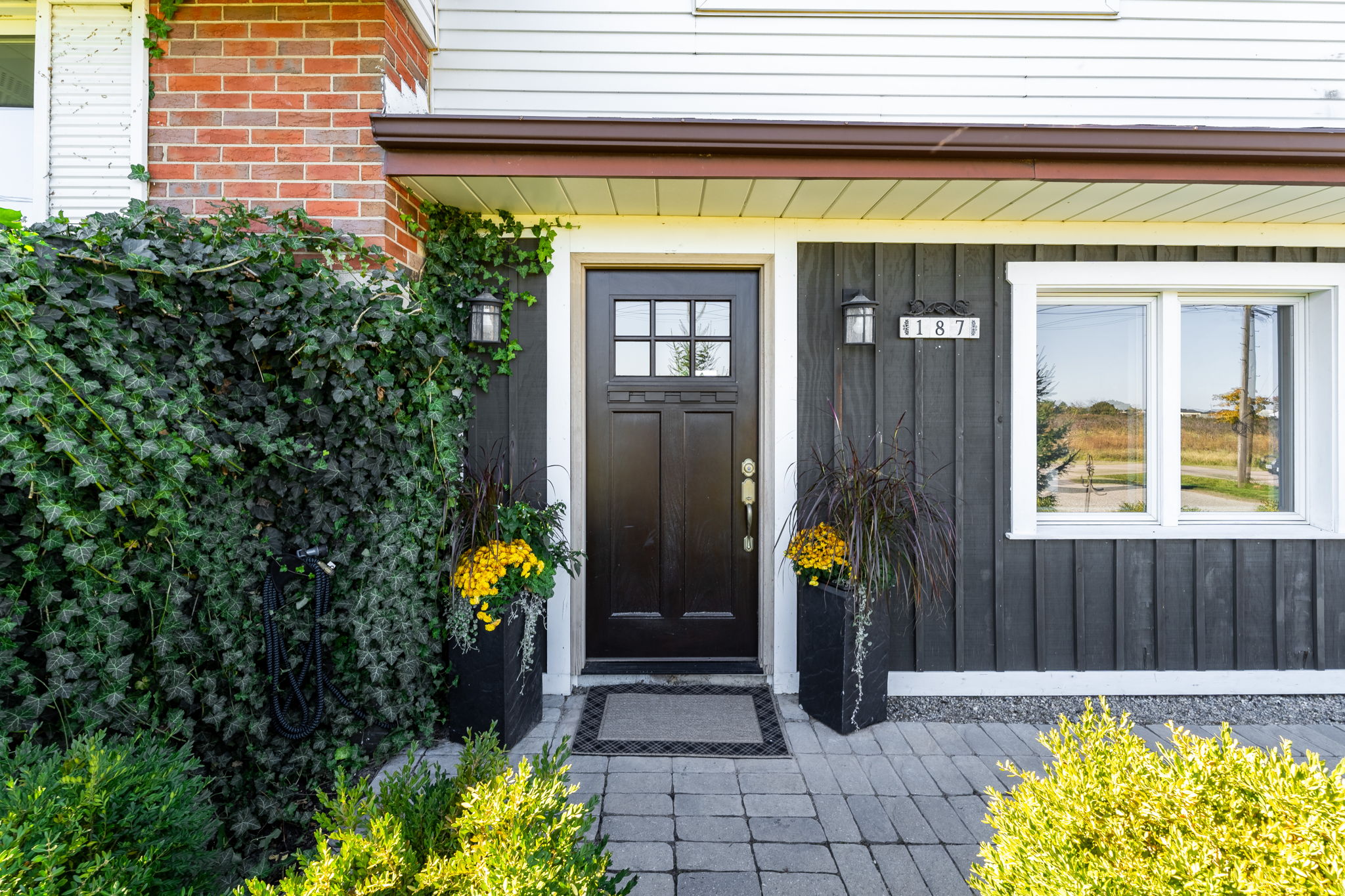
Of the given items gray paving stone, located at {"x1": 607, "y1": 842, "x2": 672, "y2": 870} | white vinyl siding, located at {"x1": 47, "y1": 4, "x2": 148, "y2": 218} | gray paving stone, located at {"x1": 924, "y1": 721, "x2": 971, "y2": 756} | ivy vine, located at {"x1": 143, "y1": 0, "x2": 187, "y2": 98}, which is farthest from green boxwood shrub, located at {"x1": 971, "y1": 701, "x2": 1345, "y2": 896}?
ivy vine, located at {"x1": 143, "y1": 0, "x2": 187, "y2": 98}

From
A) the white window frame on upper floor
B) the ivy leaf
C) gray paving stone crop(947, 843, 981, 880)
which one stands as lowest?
gray paving stone crop(947, 843, 981, 880)

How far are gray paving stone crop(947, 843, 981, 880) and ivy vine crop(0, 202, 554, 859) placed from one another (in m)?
1.96

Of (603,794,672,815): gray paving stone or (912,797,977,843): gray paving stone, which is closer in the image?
(912,797,977,843): gray paving stone

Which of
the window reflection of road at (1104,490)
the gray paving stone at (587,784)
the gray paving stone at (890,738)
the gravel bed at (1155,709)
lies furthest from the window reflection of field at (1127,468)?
the gray paving stone at (587,784)

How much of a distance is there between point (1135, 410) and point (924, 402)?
1143 millimetres

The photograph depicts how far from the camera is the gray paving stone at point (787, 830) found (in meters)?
2.04

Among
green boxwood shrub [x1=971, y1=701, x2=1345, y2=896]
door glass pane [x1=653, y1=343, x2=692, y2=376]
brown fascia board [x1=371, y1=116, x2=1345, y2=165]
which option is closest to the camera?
green boxwood shrub [x1=971, y1=701, x2=1345, y2=896]

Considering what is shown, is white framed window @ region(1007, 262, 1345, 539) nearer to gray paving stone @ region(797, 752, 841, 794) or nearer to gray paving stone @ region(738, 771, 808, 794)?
gray paving stone @ region(797, 752, 841, 794)

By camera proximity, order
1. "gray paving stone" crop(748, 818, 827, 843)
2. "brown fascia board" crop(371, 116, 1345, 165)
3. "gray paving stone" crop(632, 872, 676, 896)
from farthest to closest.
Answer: "brown fascia board" crop(371, 116, 1345, 165) < "gray paving stone" crop(748, 818, 827, 843) < "gray paving stone" crop(632, 872, 676, 896)

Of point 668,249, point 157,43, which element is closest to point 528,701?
point 668,249

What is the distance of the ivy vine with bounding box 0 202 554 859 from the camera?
1621mm

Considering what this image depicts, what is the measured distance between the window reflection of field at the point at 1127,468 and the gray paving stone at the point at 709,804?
7.32 feet

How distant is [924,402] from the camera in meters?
3.10

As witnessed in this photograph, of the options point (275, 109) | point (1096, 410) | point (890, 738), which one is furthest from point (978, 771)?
point (275, 109)
